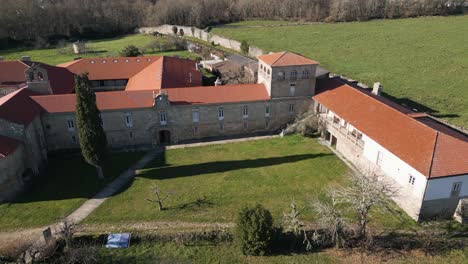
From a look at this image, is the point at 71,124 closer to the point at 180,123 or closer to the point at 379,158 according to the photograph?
the point at 180,123

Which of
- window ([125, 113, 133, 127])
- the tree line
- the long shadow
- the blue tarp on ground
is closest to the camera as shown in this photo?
the blue tarp on ground

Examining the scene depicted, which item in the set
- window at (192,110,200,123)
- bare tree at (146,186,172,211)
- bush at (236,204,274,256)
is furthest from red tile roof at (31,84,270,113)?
bush at (236,204,274,256)

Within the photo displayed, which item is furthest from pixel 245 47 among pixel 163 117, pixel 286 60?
pixel 163 117

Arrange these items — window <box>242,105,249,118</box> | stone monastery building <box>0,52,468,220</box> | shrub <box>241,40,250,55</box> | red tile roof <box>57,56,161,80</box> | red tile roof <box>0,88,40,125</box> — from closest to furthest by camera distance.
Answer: stone monastery building <box>0,52,468,220</box> < red tile roof <box>0,88,40,125</box> < window <box>242,105,249,118</box> < red tile roof <box>57,56,161,80</box> < shrub <box>241,40,250,55</box>

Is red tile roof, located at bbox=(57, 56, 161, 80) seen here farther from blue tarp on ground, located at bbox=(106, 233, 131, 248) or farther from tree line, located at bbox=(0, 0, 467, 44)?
tree line, located at bbox=(0, 0, 467, 44)

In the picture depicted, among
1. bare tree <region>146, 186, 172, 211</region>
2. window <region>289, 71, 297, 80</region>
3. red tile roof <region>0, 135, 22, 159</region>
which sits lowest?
bare tree <region>146, 186, 172, 211</region>

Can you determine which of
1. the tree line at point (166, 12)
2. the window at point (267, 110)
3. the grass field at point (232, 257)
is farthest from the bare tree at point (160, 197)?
the tree line at point (166, 12)

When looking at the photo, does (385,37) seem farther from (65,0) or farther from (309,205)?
(65,0)
